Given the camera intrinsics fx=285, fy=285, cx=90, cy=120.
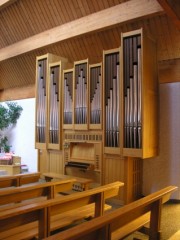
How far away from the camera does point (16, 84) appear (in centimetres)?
938

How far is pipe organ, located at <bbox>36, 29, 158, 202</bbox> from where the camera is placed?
520 centimetres

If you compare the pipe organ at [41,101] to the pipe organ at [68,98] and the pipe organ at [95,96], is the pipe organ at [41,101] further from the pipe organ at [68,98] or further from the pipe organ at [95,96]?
the pipe organ at [95,96]

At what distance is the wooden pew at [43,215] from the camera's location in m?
2.71

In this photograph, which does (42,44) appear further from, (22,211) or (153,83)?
(22,211)

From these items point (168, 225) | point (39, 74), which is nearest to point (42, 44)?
point (39, 74)

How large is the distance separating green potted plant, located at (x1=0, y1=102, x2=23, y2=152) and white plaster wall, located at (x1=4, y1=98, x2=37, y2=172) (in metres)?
0.15

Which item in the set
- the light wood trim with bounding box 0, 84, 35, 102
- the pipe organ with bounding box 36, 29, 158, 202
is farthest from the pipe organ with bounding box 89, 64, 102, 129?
the light wood trim with bounding box 0, 84, 35, 102

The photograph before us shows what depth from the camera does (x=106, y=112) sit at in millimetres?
5664

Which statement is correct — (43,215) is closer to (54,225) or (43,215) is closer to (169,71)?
(54,225)

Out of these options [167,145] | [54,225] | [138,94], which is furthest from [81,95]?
[54,225]

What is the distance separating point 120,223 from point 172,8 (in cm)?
307

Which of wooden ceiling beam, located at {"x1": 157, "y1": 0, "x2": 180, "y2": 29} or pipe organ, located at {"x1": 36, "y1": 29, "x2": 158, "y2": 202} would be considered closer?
wooden ceiling beam, located at {"x1": 157, "y1": 0, "x2": 180, "y2": 29}

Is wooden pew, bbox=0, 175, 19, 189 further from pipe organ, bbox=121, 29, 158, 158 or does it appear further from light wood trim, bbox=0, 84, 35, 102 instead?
light wood trim, bbox=0, 84, 35, 102

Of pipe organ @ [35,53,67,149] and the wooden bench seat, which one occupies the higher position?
pipe organ @ [35,53,67,149]
